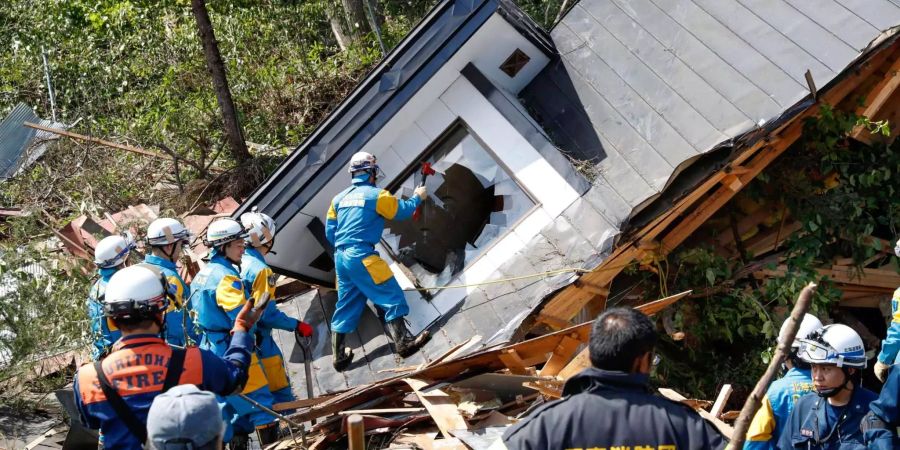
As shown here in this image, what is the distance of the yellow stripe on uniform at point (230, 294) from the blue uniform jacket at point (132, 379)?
2.24 metres

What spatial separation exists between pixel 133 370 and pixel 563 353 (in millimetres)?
3147

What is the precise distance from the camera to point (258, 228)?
727 centimetres

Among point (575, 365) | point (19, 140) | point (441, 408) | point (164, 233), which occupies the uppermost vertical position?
point (19, 140)

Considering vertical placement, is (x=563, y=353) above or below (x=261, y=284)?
below

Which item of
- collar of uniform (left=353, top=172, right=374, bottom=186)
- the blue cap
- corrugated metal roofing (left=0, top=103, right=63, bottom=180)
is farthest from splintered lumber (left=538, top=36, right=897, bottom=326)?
corrugated metal roofing (left=0, top=103, right=63, bottom=180)

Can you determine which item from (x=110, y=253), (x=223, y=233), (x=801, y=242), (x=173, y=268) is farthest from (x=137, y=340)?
(x=801, y=242)

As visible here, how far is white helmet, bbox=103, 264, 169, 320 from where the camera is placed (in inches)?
174

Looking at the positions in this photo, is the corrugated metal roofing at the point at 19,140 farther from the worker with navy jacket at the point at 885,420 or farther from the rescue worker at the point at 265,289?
the worker with navy jacket at the point at 885,420

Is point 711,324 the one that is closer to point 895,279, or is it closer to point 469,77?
point 895,279

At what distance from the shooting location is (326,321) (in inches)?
344

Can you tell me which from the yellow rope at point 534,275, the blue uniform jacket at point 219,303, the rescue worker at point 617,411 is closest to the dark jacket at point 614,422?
the rescue worker at point 617,411

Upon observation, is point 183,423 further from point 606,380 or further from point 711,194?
point 711,194

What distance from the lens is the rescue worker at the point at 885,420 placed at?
4766 millimetres

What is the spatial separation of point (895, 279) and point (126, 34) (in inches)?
505
